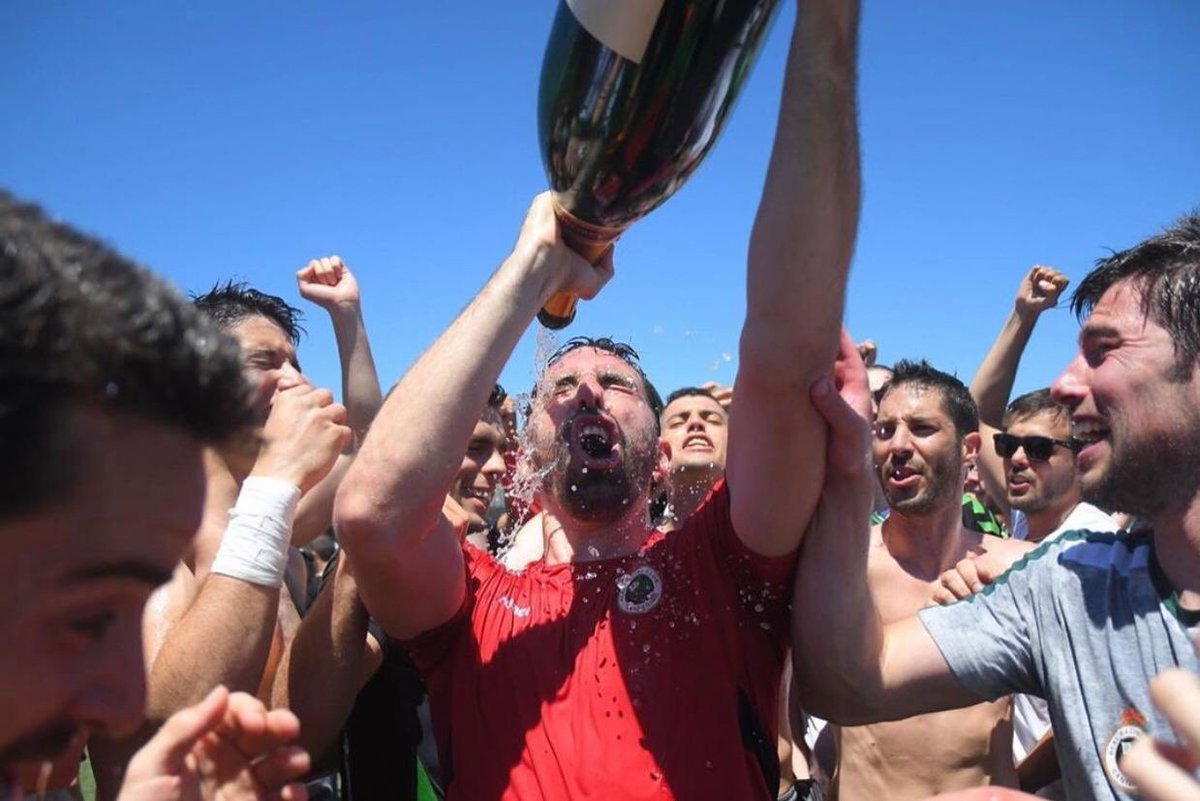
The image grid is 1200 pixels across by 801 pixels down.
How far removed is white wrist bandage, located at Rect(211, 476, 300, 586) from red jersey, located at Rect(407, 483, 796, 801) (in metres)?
0.40

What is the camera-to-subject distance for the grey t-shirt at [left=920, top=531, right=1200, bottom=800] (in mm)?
1667

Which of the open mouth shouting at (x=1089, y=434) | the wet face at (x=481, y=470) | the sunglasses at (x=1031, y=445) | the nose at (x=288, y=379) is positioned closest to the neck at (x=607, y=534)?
the nose at (x=288, y=379)

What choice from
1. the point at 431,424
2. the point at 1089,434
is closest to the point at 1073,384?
the point at 1089,434

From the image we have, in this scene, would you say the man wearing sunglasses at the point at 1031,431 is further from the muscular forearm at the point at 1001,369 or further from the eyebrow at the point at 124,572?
the eyebrow at the point at 124,572

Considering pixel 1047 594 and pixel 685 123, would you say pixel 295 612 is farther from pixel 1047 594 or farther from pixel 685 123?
pixel 1047 594

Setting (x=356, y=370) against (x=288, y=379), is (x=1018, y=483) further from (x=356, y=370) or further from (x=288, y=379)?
(x=288, y=379)

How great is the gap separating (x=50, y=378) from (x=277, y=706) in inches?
64.7

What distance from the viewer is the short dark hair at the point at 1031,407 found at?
5.09 m

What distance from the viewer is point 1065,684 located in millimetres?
1768

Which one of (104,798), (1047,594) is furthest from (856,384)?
(104,798)

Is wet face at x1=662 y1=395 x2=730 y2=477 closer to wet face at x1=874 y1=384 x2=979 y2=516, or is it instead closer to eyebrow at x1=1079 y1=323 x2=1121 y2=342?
wet face at x1=874 y1=384 x2=979 y2=516

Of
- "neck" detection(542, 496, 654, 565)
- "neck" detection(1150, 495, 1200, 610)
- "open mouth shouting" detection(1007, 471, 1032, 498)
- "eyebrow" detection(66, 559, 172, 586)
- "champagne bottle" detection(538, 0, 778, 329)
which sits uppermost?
"open mouth shouting" detection(1007, 471, 1032, 498)

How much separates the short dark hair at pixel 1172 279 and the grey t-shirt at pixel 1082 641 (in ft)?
1.41

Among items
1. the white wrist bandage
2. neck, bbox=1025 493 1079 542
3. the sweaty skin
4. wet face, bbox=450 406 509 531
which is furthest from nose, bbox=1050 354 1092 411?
neck, bbox=1025 493 1079 542
